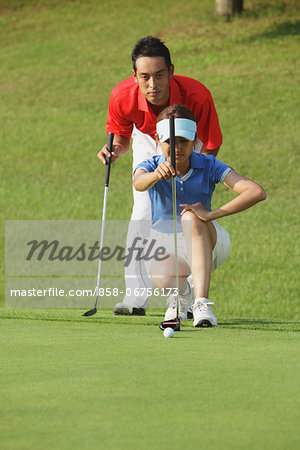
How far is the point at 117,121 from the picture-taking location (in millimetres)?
5434

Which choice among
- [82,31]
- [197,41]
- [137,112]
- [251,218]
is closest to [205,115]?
[137,112]

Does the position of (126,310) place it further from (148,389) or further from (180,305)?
(148,389)

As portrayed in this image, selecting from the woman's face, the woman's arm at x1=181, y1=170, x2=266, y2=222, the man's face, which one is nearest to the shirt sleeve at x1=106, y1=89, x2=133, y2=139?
the man's face

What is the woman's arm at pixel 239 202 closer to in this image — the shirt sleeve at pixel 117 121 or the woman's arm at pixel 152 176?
the woman's arm at pixel 152 176

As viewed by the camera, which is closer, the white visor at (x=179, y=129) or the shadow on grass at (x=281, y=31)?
the white visor at (x=179, y=129)

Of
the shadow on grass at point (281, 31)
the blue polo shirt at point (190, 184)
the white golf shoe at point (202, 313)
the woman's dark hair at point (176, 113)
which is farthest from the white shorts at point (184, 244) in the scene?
the shadow on grass at point (281, 31)

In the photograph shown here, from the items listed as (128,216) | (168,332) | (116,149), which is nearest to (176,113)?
(116,149)

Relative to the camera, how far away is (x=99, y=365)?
3.17 m

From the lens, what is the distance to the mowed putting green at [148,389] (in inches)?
84.9

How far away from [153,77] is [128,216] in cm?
790

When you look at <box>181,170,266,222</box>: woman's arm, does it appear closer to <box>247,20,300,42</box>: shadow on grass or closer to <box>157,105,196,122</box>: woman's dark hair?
<box>157,105,196,122</box>: woman's dark hair

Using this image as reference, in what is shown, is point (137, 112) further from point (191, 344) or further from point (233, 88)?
point (233, 88)

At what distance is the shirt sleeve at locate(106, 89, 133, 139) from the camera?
530 centimetres

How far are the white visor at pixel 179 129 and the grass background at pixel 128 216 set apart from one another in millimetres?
1076
